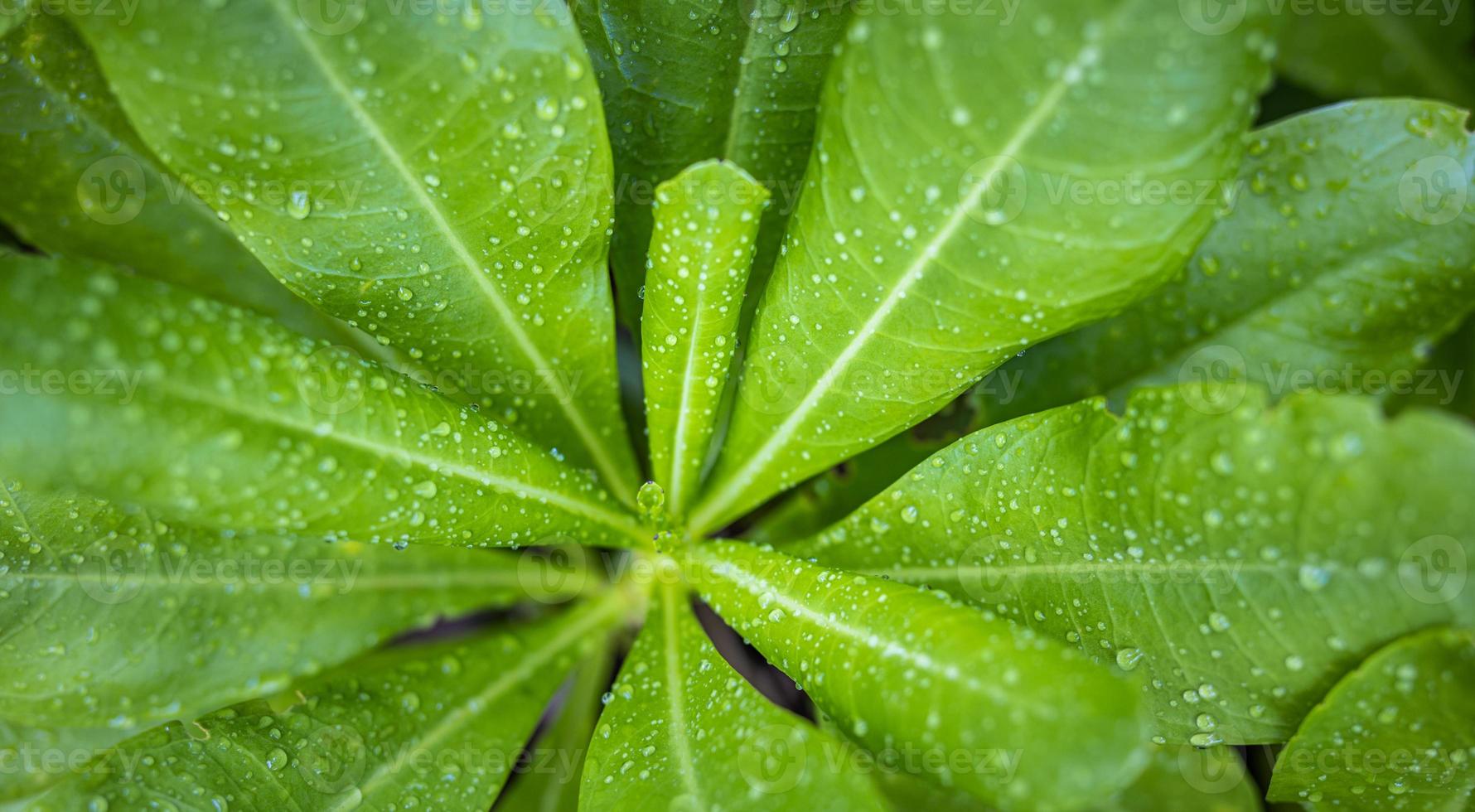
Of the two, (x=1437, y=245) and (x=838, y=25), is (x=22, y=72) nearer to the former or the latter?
(x=838, y=25)

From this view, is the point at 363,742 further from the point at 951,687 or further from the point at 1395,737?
the point at 1395,737

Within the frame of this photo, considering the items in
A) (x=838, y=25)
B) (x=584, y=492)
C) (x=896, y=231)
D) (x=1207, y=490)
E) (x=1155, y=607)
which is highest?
(x=838, y=25)

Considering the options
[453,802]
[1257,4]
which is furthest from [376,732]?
[1257,4]

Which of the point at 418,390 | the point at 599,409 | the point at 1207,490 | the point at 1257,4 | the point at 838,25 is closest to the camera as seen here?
the point at 1257,4

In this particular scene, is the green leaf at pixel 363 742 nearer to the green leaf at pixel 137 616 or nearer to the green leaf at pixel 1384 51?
the green leaf at pixel 137 616

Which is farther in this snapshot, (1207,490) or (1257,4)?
(1207,490)

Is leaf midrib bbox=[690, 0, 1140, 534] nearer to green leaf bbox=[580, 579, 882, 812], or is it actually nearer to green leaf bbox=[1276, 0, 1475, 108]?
green leaf bbox=[580, 579, 882, 812]
